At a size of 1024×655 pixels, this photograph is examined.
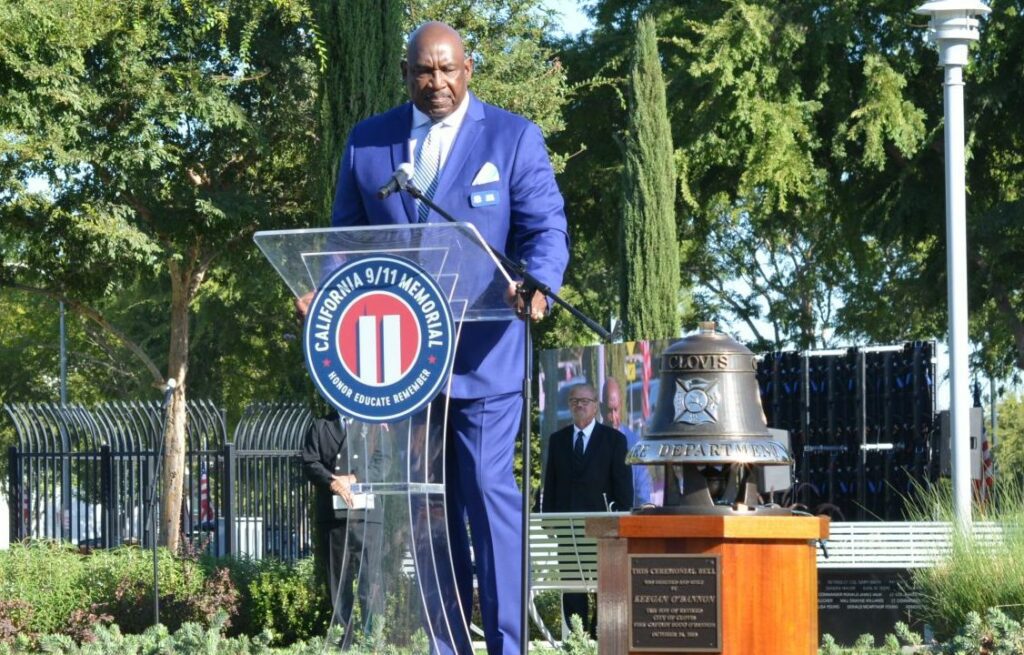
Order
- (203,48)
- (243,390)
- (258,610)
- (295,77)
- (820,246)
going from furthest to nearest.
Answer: (243,390)
(820,246)
(295,77)
(203,48)
(258,610)

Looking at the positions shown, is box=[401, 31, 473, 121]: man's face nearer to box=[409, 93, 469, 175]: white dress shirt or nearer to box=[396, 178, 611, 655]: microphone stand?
box=[409, 93, 469, 175]: white dress shirt

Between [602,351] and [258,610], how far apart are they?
18.4ft

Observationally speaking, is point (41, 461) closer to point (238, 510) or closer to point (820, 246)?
point (238, 510)

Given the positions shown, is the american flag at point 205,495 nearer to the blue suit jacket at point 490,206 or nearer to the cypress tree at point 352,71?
the cypress tree at point 352,71

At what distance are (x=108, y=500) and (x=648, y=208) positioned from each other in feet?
28.0

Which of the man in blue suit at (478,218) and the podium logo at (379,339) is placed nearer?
the podium logo at (379,339)

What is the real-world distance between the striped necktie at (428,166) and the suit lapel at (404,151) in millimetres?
46

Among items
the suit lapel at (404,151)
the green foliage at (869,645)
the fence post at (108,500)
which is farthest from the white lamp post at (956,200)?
the fence post at (108,500)

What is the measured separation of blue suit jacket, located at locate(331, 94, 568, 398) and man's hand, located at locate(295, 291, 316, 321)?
50 cm

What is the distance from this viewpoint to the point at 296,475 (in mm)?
16594

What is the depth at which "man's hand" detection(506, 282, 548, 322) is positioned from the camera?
16.5 feet

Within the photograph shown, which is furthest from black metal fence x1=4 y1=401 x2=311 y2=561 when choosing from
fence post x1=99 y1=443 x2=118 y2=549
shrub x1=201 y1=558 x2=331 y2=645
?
shrub x1=201 y1=558 x2=331 y2=645

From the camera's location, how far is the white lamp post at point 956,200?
12.2 m

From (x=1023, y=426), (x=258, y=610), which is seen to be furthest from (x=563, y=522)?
(x=1023, y=426)
